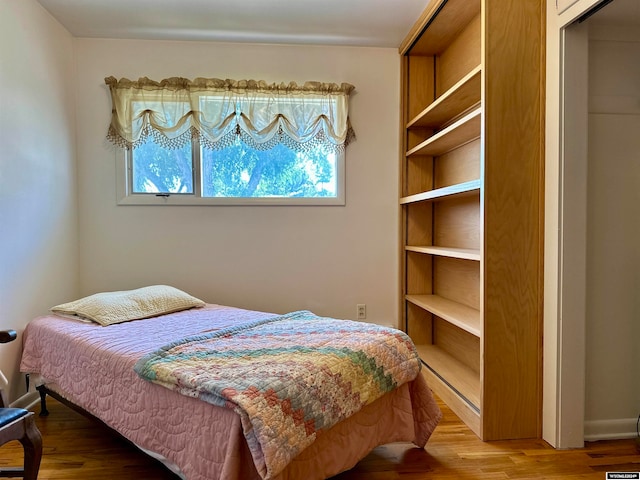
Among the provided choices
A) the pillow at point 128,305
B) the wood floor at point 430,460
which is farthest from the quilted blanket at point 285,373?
the pillow at point 128,305

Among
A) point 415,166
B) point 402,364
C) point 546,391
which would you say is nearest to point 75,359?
point 402,364

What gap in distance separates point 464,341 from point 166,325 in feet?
6.14

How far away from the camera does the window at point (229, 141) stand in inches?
115

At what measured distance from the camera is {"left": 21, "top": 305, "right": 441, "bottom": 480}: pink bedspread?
4.25 ft

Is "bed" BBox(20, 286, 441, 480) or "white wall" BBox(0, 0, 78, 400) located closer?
"bed" BBox(20, 286, 441, 480)

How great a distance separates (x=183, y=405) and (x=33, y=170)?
1.83m

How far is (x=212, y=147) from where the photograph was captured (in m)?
3.00

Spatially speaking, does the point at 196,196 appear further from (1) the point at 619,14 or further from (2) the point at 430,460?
(1) the point at 619,14

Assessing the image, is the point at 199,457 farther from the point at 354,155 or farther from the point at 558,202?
the point at 354,155

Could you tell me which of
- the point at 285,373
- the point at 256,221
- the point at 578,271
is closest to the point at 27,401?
the point at 256,221

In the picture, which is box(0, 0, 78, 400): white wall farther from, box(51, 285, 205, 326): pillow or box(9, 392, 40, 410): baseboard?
box(51, 285, 205, 326): pillow

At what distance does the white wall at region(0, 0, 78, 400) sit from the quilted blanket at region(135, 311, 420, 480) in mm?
1202

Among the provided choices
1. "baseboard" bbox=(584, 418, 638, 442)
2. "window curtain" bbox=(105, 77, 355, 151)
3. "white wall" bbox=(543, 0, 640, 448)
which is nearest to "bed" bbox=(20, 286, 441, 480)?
"white wall" bbox=(543, 0, 640, 448)

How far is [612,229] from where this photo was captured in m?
1.95
